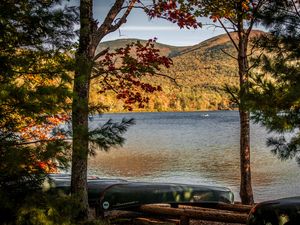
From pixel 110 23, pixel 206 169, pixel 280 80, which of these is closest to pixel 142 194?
pixel 110 23

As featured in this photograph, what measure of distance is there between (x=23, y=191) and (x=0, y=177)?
341 mm

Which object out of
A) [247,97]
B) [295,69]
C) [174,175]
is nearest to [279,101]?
[247,97]

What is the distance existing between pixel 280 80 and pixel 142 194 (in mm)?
5007

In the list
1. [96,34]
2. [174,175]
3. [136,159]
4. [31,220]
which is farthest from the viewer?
[136,159]

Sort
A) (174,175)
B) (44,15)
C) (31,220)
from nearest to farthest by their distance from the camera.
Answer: (31,220)
(44,15)
(174,175)

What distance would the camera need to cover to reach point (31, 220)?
4129mm

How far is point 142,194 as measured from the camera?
9742 mm

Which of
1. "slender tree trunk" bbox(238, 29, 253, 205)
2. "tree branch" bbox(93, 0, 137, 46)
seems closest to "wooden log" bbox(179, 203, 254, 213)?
"slender tree trunk" bbox(238, 29, 253, 205)

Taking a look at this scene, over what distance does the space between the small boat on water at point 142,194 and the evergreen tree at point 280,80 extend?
4.15 metres

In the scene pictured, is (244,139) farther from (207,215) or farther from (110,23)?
(110,23)

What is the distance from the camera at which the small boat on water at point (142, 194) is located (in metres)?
9.34

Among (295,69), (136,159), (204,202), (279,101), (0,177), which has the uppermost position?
(295,69)

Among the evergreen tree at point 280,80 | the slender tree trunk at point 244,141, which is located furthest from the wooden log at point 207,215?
the slender tree trunk at point 244,141

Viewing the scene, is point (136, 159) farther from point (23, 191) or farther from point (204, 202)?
point (23, 191)
